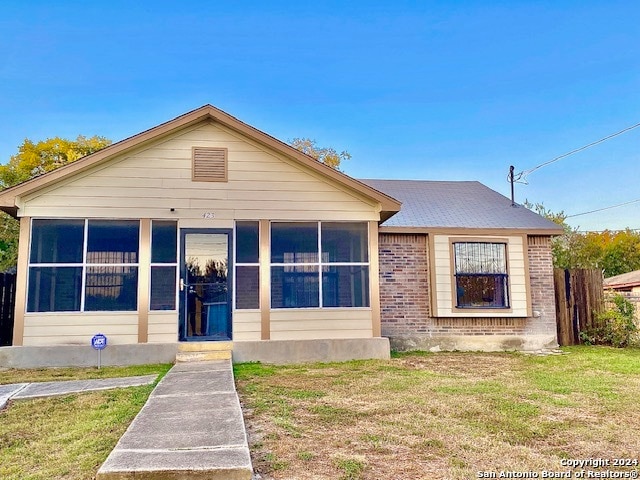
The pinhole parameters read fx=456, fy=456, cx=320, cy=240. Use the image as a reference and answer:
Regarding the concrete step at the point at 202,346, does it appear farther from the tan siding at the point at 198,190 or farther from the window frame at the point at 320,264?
the tan siding at the point at 198,190

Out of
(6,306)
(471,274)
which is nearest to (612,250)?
(471,274)

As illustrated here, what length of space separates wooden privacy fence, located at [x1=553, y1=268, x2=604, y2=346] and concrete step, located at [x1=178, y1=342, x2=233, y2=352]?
791 cm

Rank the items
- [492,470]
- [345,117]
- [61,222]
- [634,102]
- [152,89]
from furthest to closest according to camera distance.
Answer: [345,117] < [152,89] < [634,102] < [61,222] < [492,470]

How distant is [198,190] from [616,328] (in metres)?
10.0

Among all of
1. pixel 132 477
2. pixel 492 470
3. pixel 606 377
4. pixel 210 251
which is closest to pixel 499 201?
pixel 606 377

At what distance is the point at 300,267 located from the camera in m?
8.88

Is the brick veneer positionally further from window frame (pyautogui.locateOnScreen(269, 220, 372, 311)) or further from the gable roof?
the gable roof

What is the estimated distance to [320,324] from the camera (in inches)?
344

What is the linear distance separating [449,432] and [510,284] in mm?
7052

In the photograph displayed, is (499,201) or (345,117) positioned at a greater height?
(345,117)

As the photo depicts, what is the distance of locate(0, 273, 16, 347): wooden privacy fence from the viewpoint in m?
9.09

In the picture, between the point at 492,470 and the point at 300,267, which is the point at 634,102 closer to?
the point at 300,267

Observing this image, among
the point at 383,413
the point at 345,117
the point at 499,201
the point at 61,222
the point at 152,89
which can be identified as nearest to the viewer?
the point at 383,413

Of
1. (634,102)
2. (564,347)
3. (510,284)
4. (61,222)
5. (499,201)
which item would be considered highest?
(634,102)
